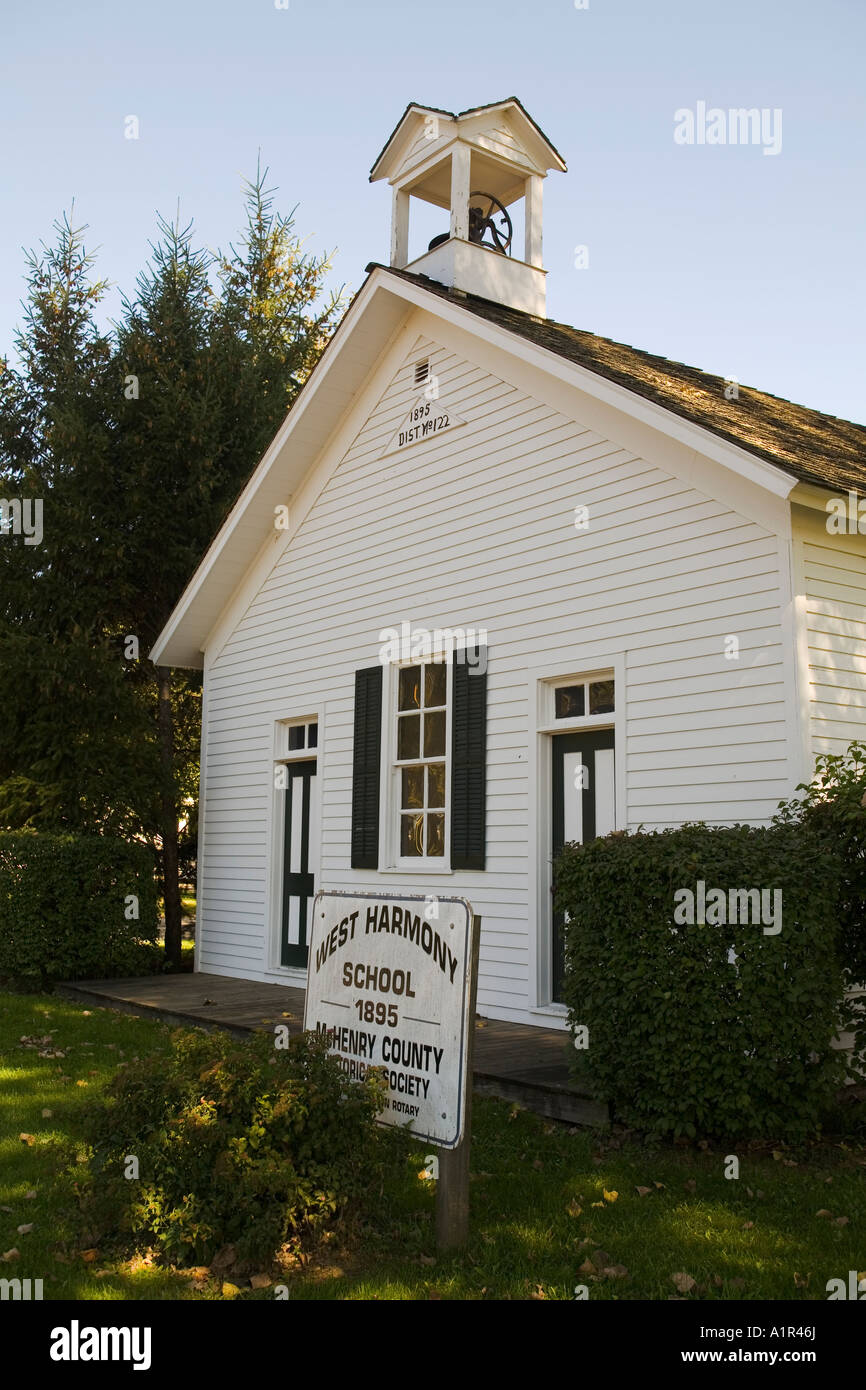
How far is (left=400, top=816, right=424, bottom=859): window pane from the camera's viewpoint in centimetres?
1028

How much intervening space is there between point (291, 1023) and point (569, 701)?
11.0 feet

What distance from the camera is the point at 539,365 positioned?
8891 millimetres

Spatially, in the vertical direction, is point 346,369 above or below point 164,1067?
above

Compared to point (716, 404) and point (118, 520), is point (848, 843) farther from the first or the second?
point (118, 520)

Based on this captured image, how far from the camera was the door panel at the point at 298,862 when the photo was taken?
12016 millimetres

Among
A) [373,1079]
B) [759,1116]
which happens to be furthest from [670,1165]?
[373,1079]

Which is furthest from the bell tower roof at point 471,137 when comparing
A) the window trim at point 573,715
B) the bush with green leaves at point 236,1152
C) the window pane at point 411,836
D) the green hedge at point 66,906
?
the bush with green leaves at point 236,1152

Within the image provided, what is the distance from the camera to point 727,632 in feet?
25.0

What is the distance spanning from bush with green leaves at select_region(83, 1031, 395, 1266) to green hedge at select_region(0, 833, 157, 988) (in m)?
7.30

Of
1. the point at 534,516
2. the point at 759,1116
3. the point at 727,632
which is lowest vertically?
the point at 759,1116

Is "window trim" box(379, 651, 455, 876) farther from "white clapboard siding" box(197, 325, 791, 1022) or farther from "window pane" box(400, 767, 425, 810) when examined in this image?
"white clapboard siding" box(197, 325, 791, 1022)

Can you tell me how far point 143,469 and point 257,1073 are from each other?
435 inches

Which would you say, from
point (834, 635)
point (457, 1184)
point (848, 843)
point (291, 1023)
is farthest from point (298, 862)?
point (457, 1184)
